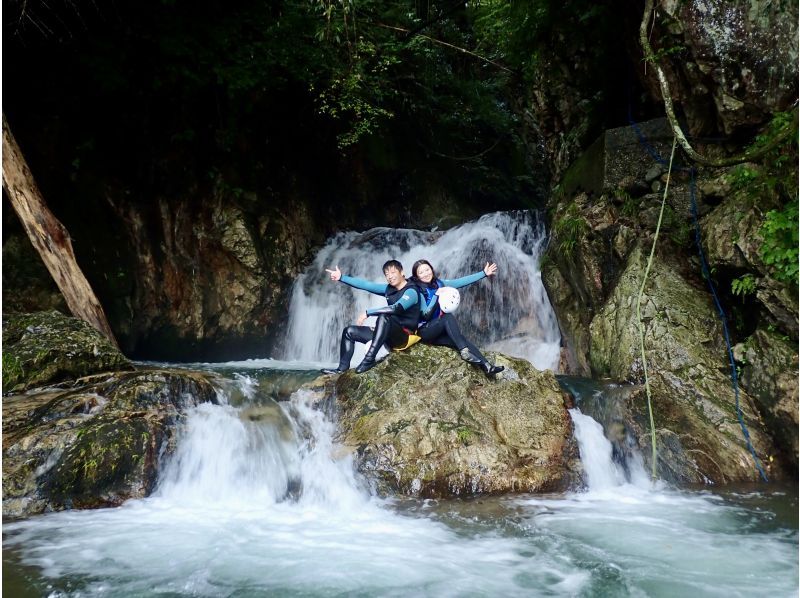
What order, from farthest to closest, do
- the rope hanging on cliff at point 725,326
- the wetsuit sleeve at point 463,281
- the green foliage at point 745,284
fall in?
the wetsuit sleeve at point 463,281, the green foliage at point 745,284, the rope hanging on cliff at point 725,326

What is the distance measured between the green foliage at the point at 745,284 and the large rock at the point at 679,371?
0.65 meters

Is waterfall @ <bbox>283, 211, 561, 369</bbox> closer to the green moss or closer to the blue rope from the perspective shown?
the blue rope

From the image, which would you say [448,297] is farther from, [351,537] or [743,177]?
[743,177]

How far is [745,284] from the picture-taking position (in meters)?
5.78

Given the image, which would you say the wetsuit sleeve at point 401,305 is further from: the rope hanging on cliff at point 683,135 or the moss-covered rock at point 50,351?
the rope hanging on cliff at point 683,135

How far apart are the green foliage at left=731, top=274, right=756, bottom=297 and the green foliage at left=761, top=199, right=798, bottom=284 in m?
0.28

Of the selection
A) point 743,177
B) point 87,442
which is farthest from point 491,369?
point 87,442

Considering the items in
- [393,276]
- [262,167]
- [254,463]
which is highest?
[262,167]

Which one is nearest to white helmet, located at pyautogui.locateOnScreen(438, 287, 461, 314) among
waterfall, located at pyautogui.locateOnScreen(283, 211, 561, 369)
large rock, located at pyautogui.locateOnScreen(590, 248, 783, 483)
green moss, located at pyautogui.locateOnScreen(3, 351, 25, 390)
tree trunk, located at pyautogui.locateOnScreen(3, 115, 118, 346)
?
large rock, located at pyautogui.locateOnScreen(590, 248, 783, 483)

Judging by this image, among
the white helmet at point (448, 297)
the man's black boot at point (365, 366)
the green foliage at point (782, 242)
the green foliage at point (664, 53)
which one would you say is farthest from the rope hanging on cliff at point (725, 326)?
the man's black boot at point (365, 366)

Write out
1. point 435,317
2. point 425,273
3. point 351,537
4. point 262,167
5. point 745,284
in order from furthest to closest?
point 262,167 < point 435,317 < point 425,273 < point 745,284 < point 351,537

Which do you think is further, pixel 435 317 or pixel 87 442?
pixel 435 317

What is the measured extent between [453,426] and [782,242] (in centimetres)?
363

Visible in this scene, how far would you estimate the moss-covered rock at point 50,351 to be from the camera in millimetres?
5492
